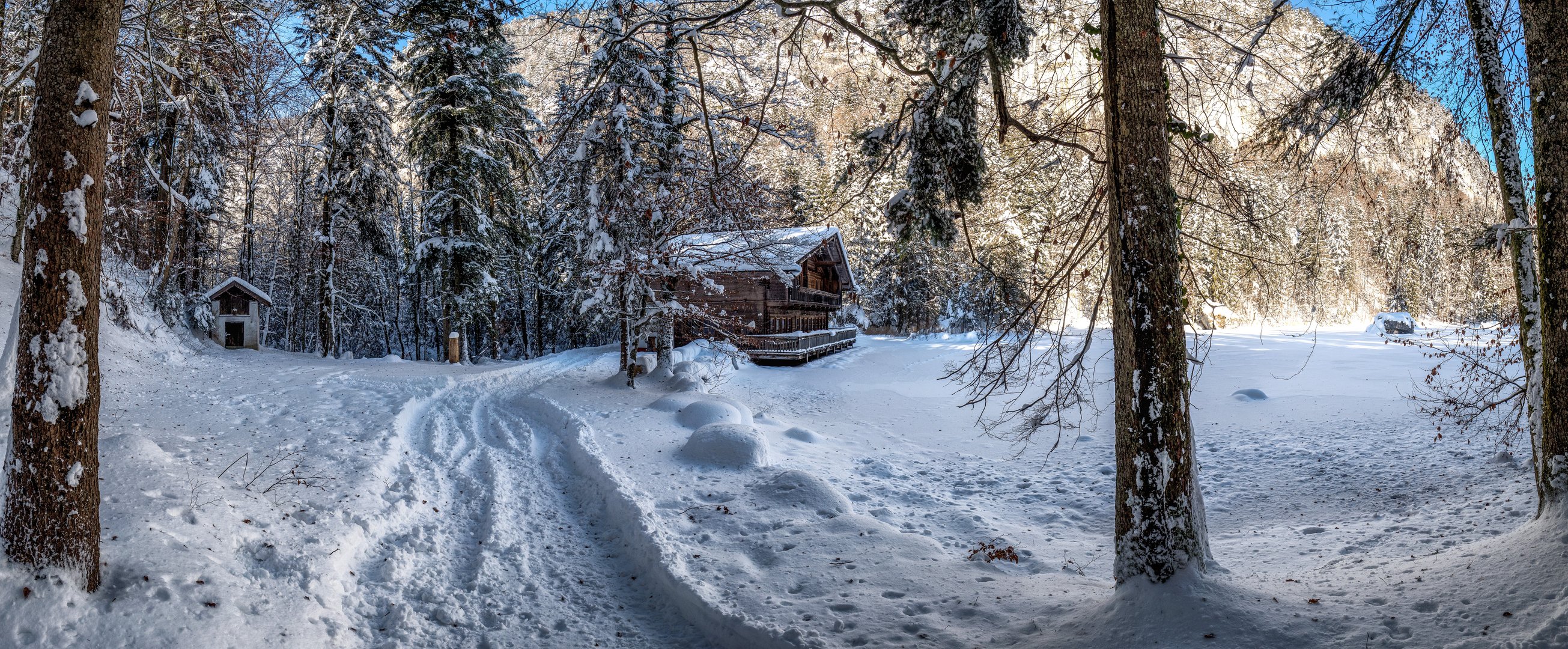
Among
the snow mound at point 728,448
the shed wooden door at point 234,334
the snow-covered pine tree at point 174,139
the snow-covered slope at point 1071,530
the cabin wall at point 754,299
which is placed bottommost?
the snow-covered slope at point 1071,530

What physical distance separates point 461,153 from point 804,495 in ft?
60.9

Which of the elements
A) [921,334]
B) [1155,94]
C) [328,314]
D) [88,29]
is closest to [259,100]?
[88,29]

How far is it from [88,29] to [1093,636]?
6.97m

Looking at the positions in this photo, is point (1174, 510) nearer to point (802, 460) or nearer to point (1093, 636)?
point (1093, 636)

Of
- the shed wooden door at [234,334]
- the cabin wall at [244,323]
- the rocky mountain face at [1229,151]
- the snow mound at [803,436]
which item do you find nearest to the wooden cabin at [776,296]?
the snow mound at [803,436]

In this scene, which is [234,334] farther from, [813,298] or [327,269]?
[813,298]

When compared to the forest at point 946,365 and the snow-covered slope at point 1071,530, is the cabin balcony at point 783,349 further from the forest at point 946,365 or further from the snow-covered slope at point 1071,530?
the forest at point 946,365

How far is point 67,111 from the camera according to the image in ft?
12.3

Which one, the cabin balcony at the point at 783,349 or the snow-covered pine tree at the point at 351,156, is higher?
the snow-covered pine tree at the point at 351,156

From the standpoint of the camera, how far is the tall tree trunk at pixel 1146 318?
4406 millimetres

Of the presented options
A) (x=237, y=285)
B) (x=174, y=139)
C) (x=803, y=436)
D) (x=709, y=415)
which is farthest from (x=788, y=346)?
(x=237, y=285)

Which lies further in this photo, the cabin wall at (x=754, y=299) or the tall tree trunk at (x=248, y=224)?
the cabin wall at (x=754, y=299)

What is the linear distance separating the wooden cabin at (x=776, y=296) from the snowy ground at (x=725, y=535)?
3577 millimetres

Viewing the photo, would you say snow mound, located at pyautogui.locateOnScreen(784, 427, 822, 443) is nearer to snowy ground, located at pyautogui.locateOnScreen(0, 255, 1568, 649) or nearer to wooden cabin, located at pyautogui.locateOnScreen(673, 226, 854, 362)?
snowy ground, located at pyautogui.locateOnScreen(0, 255, 1568, 649)
